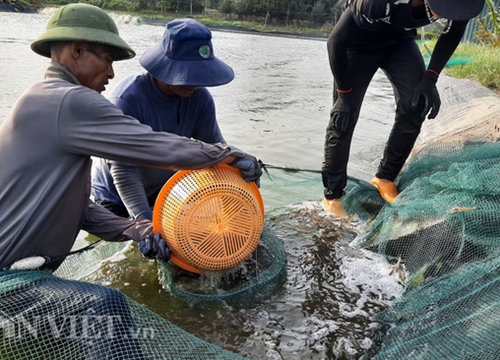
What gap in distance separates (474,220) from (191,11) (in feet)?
211

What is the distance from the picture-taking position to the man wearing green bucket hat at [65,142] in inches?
71.9

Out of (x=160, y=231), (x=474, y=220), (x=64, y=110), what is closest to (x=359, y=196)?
(x=474, y=220)

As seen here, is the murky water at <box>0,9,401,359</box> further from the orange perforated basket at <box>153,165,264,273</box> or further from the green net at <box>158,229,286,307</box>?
the orange perforated basket at <box>153,165,264,273</box>

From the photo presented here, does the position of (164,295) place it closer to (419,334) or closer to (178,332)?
(178,332)

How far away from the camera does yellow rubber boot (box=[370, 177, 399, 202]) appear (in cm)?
385

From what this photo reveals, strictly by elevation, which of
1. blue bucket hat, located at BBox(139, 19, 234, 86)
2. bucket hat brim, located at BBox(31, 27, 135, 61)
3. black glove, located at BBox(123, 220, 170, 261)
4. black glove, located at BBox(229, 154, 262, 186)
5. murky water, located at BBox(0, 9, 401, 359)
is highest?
bucket hat brim, located at BBox(31, 27, 135, 61)

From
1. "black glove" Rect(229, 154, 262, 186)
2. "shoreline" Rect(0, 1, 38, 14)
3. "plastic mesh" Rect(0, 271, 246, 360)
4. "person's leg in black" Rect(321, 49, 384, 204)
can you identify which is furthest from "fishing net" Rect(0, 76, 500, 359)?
"shoreline" Rect(0, 1, 38, 14)

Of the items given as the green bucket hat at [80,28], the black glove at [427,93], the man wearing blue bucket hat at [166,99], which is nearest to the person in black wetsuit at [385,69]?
the black glove at [427,93]

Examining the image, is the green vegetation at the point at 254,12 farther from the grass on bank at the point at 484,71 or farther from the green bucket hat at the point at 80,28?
the green bucket hat at the point at 80,28

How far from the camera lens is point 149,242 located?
243 centimetres

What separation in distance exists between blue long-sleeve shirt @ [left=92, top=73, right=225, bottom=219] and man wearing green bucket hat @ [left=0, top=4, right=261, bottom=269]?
57cm

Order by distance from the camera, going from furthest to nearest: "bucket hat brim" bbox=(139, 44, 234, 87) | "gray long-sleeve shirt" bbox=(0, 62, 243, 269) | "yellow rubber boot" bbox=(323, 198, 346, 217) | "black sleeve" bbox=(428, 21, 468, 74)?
"yellow rubber boot" bbox=(323, 198, 346, 217)
"black sleeve" bbox=(428, 21, 468, 74)
"bucket hat brim" bbox=(139, 44, 234, 87)
"gray long-sleeve shirt" bbox=(0, 62, 243, 269)

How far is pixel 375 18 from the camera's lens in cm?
308

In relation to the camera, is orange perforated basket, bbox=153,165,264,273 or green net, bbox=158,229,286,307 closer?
orange perforated basket, bbox=153,165,264,273
